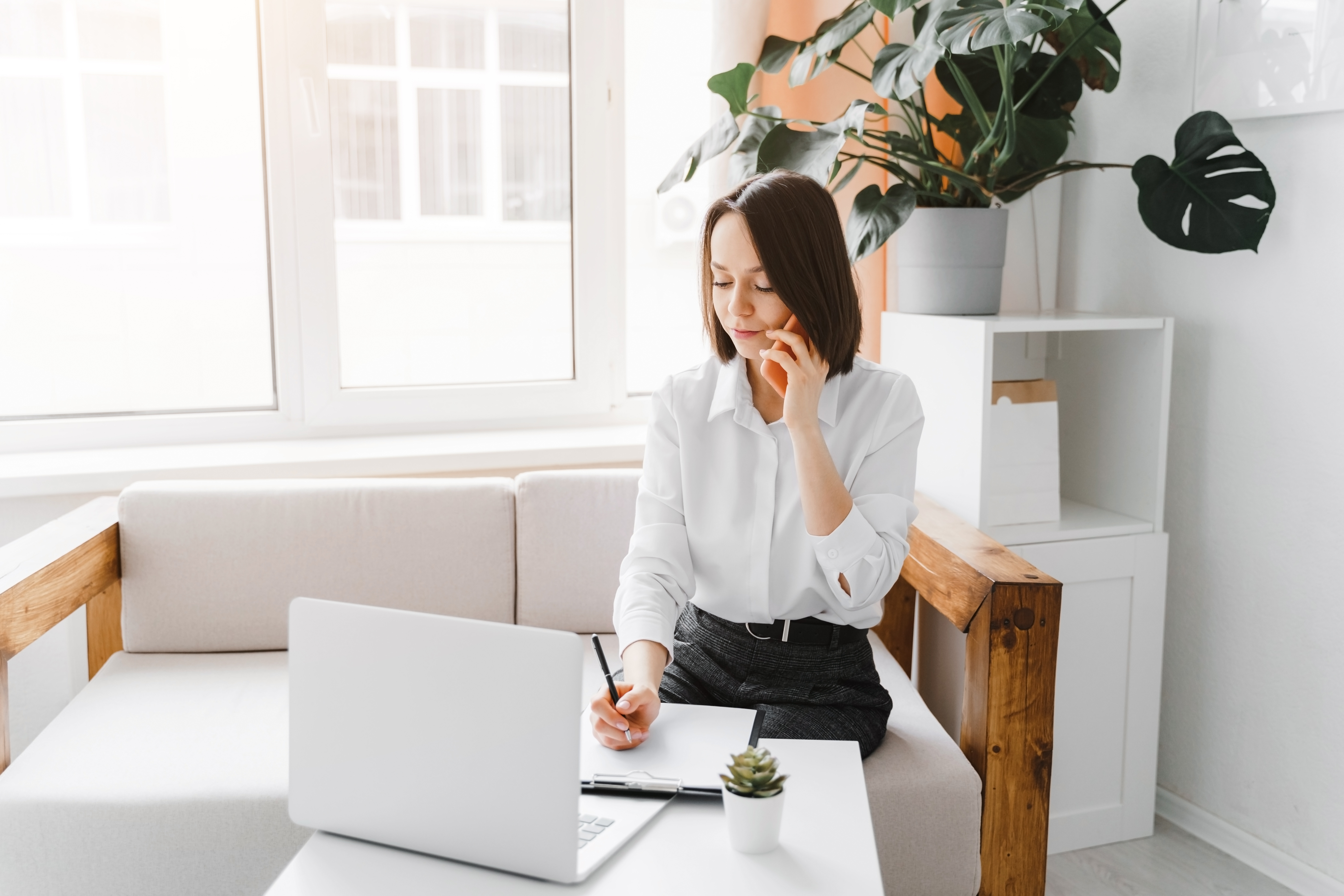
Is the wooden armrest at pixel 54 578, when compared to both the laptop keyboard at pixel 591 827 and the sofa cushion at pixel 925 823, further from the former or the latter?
the sofa cushion at pixel 925 823

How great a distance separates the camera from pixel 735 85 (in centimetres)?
188

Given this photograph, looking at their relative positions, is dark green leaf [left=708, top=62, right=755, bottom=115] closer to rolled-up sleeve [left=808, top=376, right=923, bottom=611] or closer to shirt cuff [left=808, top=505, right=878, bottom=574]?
rolled-up sleeve [left=808, top=376, right=923, bottom=611]

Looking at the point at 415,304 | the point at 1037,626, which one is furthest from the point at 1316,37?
the point at 415,304

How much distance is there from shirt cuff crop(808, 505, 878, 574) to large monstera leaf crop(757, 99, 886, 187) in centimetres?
65

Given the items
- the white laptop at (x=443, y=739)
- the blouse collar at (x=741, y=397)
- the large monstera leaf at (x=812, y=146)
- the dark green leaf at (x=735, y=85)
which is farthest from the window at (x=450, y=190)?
the white laptop at (x=443, y=739)

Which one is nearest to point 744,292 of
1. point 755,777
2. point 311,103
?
point 755,777

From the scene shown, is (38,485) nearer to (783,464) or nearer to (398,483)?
(398,483)

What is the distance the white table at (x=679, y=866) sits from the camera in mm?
860

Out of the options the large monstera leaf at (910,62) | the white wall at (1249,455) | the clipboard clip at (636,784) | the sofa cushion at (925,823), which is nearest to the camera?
the clipboard clip at (636,784)

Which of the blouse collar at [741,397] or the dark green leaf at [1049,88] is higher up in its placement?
the dark green leaf at [1049,88]

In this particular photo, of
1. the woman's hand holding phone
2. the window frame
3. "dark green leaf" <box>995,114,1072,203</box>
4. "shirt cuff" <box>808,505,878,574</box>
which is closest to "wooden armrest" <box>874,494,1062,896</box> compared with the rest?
"shirt cuff" <box>808,505,878,574</box>

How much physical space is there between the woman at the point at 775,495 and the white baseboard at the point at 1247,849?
0.95 meters

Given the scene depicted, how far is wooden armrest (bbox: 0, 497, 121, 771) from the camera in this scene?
1.51 meters

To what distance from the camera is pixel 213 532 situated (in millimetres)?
1841
